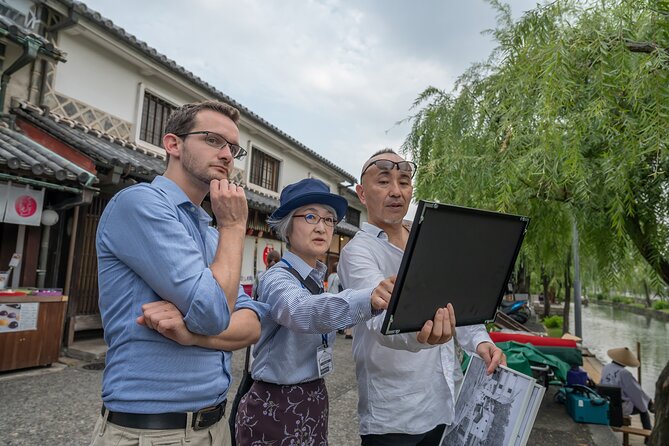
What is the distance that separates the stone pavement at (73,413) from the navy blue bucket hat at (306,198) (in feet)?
10.2

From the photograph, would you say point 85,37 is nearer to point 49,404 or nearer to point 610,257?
point 49,404

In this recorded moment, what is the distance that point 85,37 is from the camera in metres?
7.42

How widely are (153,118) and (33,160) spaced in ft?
14.4

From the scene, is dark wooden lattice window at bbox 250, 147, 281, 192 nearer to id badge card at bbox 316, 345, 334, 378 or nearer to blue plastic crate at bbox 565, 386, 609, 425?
blue plastic crate at bbox 565, 386, 609, 425

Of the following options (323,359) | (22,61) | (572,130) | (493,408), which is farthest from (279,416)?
(22,61)

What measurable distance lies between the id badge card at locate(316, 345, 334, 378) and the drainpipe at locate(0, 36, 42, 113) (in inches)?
257

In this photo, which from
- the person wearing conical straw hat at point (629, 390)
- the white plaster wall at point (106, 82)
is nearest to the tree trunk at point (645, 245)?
the person wearing conical straw hat at point (629, 390)

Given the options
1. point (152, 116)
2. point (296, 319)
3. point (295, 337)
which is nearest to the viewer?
point (296, 319)

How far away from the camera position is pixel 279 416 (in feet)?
5.54

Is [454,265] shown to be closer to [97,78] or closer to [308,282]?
[308,282]

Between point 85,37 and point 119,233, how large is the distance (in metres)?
8.21

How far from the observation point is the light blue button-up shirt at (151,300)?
47.3 inches

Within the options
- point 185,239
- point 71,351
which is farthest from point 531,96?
point 71,351

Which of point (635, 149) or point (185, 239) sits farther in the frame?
point (635, 149)
